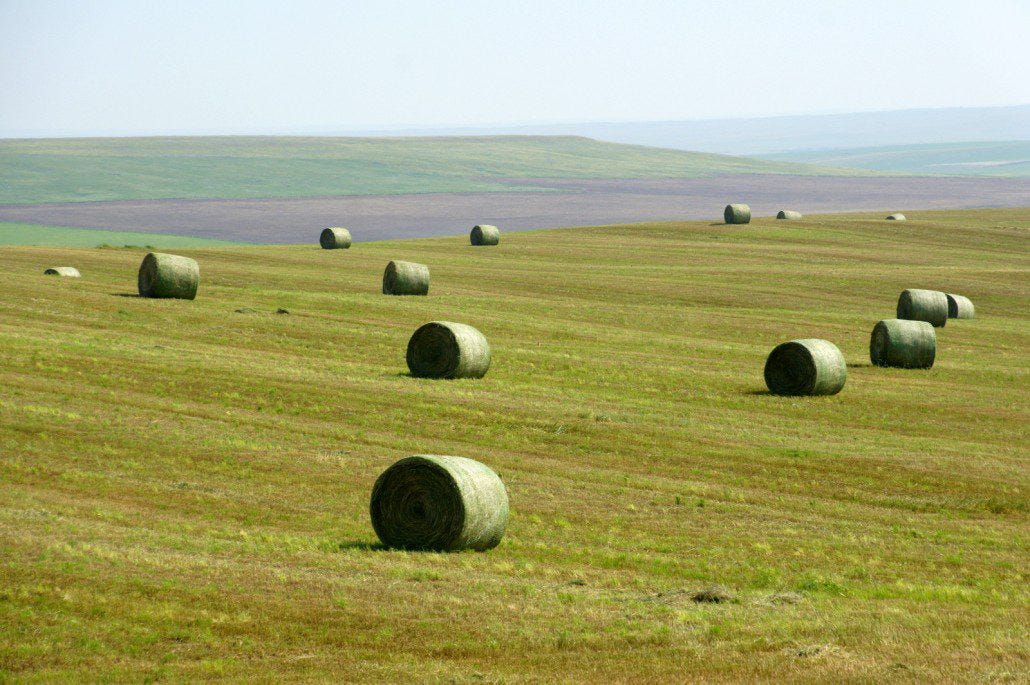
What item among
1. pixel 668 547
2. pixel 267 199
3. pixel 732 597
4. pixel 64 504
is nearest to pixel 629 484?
pixel 668 547

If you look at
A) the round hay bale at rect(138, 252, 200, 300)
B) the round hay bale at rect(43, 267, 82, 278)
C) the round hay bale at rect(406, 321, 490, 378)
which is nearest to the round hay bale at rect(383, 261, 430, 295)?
the round hay bale at rect(138, 252, 200, 300)

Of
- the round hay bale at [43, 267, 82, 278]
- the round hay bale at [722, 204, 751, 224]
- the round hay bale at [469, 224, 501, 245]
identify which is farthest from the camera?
the round hay bale at [722, 204, 751, 224]

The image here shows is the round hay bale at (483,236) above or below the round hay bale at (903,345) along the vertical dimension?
above

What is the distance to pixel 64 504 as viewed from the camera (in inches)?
759

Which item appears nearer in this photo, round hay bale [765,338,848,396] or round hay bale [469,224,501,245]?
round hay bale [765,338,848,396]

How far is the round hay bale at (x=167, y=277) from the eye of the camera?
138 ft

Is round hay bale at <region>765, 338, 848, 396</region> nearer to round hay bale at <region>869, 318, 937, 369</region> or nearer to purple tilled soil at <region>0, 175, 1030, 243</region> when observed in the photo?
round hay bale at <region>869, 318, 937, 369</region>

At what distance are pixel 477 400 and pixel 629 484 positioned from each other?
7.29 meters

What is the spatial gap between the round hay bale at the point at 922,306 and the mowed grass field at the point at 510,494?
4.99ft

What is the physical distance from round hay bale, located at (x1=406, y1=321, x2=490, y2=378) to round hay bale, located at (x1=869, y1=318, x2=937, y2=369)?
11.5 m

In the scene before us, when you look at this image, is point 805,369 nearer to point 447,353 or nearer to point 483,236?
point 447,353

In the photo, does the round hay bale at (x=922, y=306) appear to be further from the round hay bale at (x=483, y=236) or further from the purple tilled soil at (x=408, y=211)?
the purple tilled soil at (x=408, y=211)

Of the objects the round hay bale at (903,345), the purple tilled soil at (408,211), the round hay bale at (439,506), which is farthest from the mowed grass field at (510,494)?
the purple tilled soil at (408,211)

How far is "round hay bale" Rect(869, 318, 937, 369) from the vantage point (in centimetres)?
3672
